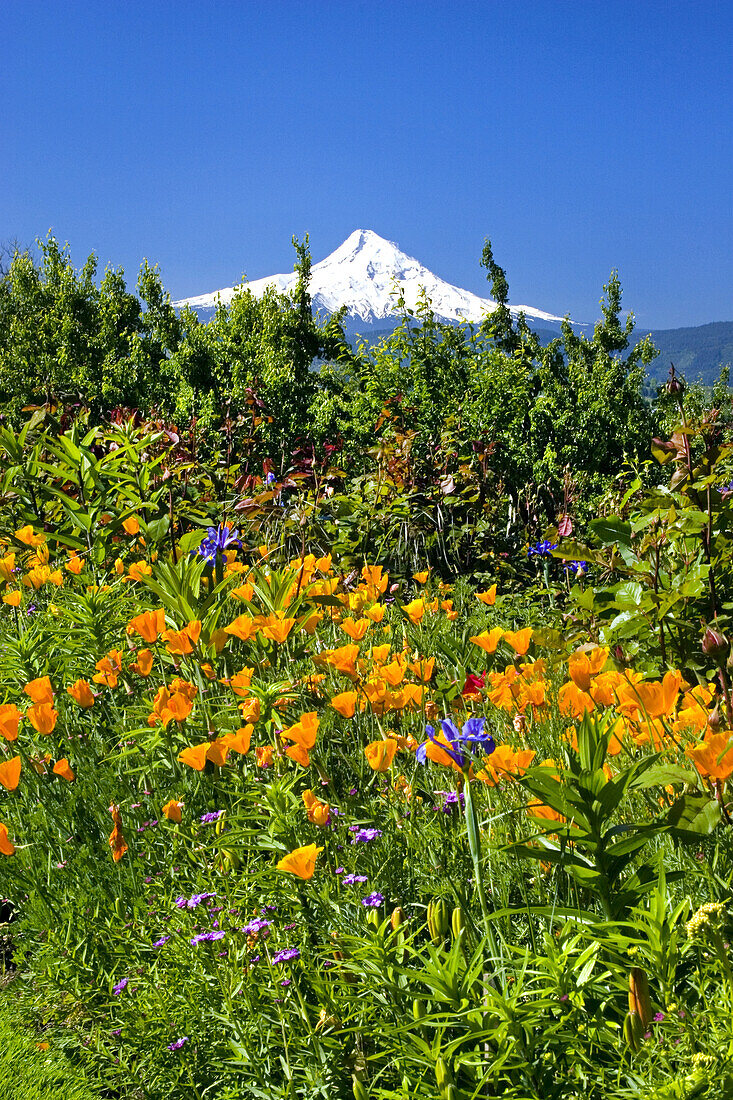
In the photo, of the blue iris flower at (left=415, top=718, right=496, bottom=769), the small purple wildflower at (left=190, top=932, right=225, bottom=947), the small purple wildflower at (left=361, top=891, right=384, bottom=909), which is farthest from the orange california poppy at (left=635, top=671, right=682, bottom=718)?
the small purple wildflower at (left=190, top=932, right=225, bottom=947)

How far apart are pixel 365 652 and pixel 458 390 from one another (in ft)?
14.6

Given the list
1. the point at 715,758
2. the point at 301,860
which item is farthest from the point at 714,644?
the point at 301,860

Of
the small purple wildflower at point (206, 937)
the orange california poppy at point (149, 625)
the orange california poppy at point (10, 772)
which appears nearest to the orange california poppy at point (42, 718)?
the orange california poppy at point (10, 772)

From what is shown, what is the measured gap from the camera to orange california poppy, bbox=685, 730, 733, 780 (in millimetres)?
1414

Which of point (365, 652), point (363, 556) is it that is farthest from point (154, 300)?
point (365, 652)

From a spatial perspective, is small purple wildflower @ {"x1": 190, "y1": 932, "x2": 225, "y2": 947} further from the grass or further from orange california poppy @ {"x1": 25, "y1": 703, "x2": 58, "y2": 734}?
orange california poppy @ {"x1": 25, "y1": 703, "x2": 58, "y2": 734}

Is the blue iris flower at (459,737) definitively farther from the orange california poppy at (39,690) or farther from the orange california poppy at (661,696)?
the orange california poppy at (39,690)

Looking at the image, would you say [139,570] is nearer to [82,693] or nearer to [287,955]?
[82,693]

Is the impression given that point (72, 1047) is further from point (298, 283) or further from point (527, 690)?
point (298, 283)

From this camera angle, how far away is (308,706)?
254 cm

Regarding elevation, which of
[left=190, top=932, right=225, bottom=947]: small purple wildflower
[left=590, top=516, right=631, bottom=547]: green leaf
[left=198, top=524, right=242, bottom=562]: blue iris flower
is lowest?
[left=190, top=932, right=225, bottom=947]: small purple wildflower

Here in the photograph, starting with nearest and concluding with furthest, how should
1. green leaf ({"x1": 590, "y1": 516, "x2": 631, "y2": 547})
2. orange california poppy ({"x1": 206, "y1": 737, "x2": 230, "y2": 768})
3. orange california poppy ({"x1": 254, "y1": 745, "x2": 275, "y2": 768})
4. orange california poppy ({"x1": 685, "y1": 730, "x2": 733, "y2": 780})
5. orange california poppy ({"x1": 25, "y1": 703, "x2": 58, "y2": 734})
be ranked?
1. orange california poppy ({"x1": 685, "y1": 730, "x2": 733, "y2": 780})
2. orange california poppy ({"x1": 206, "y1": 737, "x2": 230, "y2": 768})
3. orange california poppy ({"x1": 254, "y1": 745, "x2": 275, "y2": 768})
4. orange california poppy ({"x1": 25, "y1": 703, "x2": 58, "y2": 734})
5. green leaf ({"x1": 590, "y1": 516, "x2": 631, "y2": 547})

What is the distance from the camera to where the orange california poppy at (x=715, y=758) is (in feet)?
4.64

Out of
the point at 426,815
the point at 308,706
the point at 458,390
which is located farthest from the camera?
the point at 458,390
